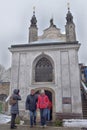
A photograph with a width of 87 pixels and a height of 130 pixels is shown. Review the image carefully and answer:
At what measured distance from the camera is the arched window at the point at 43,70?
1984 centimetres

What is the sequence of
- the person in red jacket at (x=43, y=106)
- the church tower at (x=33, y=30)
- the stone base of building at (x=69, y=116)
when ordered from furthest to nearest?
the church tower at (x=33, y=30), the stone base of building at (x=69, y=116), the person in red jacket at (x=43, y=106)

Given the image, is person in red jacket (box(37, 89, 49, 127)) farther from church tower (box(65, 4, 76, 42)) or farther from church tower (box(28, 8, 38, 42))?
church tower (box(65, 4, 76, 42))

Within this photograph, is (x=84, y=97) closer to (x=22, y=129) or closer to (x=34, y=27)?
(x=22, y=129)

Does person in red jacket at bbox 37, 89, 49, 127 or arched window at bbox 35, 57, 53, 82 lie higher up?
arched window at bbox 35, 57, 53, 82

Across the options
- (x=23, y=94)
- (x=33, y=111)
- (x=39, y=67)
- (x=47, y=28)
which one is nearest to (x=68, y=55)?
(x=39, y=67)

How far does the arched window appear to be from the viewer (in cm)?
1984

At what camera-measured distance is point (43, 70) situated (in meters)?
20.2

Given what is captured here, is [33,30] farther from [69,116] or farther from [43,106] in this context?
[43,106]

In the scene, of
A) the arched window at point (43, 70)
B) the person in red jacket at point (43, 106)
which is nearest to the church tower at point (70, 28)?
the arched window at point (43, 70)

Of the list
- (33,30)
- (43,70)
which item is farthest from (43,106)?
(33,30)

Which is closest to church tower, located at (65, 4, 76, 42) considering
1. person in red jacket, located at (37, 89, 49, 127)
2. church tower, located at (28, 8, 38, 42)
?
church tower, located at (28, 8, 38, 42)

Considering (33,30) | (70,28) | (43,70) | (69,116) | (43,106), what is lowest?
(69,116)

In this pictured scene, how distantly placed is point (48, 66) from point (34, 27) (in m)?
15.6

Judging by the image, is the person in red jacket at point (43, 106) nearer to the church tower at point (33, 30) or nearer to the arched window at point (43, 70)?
Result: the arched window at point (43, 70)
